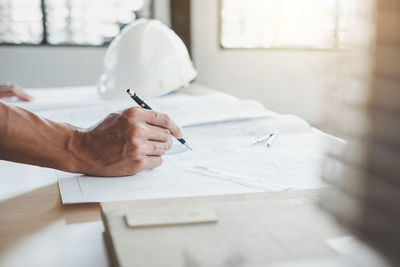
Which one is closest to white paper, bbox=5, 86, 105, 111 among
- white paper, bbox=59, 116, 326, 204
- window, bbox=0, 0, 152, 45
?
white paper, bbox=59, 116, 326, 204

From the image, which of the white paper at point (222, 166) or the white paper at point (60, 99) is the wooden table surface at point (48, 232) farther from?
the white paper at point (60, 99)

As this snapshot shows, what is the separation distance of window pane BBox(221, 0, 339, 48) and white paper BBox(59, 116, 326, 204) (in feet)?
5.82

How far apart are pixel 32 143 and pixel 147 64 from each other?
2.95 feet

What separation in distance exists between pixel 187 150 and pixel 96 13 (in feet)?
9.25

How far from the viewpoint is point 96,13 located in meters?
3.49

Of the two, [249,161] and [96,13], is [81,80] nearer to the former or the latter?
[96,13]

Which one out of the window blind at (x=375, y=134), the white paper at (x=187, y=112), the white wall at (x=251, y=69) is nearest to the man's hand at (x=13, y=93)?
the white paper at (x=187, y=112)

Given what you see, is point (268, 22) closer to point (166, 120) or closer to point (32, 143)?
point (166, 120)

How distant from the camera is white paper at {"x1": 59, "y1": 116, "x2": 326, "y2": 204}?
69cm

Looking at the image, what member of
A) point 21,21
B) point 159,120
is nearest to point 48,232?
point 159,120

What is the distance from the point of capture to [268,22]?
2.92 meters

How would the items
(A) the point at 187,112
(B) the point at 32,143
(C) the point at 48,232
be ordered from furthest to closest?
(A) the point at 187,112, (B) the point at 32,143, (C) the point at 48,232

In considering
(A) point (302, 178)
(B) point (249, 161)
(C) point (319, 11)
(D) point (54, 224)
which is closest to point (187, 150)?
(B) point (249, 161)

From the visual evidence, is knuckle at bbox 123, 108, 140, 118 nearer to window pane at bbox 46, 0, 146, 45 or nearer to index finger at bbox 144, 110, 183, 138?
index finger at bbox 144, 110, 183, 138
